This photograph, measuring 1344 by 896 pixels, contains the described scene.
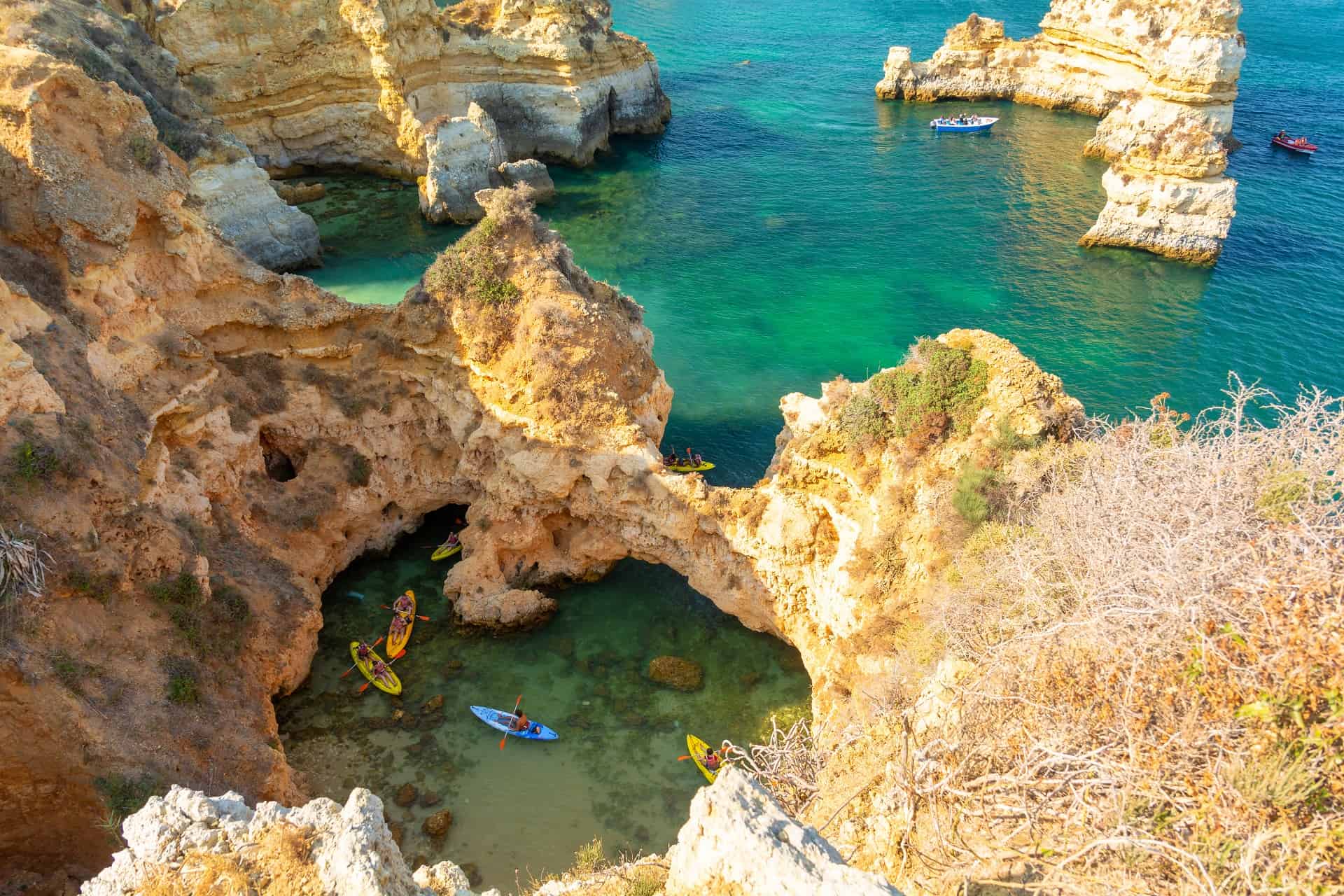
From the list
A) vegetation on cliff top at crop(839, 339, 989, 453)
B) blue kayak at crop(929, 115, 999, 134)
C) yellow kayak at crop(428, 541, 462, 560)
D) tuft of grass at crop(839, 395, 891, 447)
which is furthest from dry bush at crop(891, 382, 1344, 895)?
blue kayak at crop(929, 115, 999, 134)

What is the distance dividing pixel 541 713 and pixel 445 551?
6040 millimetres

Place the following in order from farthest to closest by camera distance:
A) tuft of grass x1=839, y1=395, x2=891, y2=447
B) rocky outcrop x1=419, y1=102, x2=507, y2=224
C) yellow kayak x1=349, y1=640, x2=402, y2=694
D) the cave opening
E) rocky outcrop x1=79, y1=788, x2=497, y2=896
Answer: rocky outcrop x1=419, y1=102, x2=507, y2=224 → the cave opening → yellow kayak x1=349, y1=640, x2=402, y2=694 → tuft of grass x1=839, y1=395, x2=891, y2=447 → rocky outcrop x1=79, y1=788, x2=497, y2=896

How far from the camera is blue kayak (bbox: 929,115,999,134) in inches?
2133

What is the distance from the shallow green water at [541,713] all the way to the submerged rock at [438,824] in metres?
0.17

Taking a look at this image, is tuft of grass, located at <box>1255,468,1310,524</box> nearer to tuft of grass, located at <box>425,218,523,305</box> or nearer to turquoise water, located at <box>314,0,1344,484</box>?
tuft of grass, located at <box>425,218,523,305</box>

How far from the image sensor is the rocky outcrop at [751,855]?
7.33m

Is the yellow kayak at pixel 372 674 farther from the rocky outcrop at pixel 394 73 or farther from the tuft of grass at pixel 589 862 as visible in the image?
the rocky outcrop at pixel 394 73

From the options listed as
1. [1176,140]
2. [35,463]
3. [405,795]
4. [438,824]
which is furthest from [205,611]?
[1176,140]

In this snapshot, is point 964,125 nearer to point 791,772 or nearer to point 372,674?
point 372,674

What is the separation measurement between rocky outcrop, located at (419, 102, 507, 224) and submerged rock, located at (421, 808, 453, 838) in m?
30.7

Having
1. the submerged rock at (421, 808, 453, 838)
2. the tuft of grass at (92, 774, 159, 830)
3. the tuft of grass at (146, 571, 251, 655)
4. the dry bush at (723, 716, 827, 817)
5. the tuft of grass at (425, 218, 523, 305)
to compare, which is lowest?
the submerged rock at (421, 808, 453, 838)

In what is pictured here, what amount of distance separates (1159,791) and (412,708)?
16.3 metres

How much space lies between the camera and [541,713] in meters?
19.7

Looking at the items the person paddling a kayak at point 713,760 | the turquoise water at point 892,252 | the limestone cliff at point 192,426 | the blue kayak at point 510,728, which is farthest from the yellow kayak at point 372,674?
the turquoise water at point 892,252
